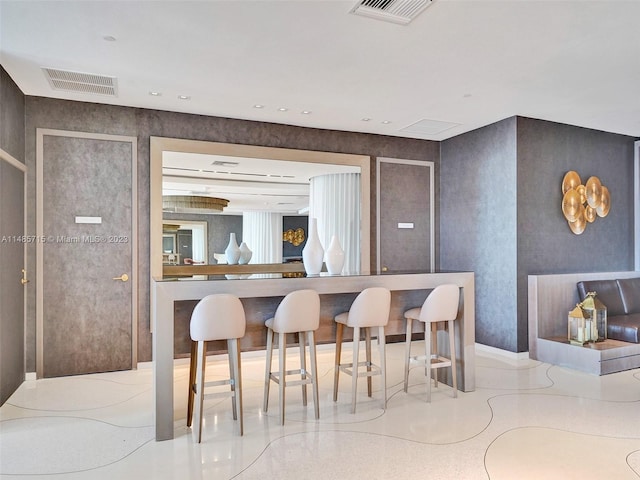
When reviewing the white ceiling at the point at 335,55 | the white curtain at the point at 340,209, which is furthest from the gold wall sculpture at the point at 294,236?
Result: the white ceiling at the point at 335,55

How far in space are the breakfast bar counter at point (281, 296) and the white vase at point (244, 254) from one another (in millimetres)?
1761

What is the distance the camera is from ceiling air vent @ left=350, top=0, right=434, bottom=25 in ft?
9.40

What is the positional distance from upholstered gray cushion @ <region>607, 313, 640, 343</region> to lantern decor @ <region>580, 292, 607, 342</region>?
0.15 metres

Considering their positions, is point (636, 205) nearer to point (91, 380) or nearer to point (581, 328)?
point (581, 328)

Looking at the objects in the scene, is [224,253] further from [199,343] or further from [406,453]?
[406,453]

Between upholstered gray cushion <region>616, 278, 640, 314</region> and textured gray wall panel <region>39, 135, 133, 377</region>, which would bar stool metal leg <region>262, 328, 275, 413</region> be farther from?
upholstered gray cushion <region>616, 278, 640, 314</region>

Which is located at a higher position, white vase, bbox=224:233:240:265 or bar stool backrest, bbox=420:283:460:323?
white vase, bbox=224:233:240:265

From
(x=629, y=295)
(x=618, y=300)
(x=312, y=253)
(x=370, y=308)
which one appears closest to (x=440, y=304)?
(x=370, y=308)

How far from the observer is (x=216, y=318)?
314 cm

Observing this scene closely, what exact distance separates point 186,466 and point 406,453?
4.60ft

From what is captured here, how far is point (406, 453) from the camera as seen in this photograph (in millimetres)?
2951

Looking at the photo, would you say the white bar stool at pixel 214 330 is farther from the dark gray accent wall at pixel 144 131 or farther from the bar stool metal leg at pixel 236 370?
the dark gray accent wall at pixel 144 131

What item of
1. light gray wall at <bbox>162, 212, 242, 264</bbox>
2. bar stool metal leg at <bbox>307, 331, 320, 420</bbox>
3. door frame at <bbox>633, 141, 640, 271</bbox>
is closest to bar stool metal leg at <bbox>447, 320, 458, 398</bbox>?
bar stool metal leg at <bbox>307, 331, 320, 420</bbox>

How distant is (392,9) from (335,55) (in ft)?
2.55
